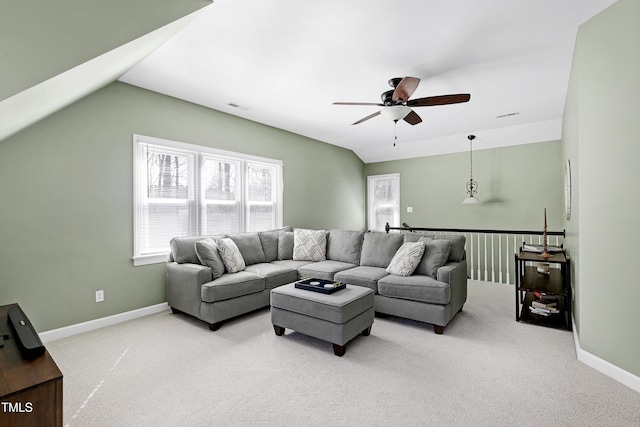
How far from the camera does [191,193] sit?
13.8ft

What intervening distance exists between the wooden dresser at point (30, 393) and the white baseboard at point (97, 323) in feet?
6.43

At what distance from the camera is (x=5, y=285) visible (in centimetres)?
276

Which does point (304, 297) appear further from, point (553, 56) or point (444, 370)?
point (553, 56)

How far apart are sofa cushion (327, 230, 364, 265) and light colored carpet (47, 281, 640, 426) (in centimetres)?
128

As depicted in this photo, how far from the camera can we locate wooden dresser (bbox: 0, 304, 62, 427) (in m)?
1.17

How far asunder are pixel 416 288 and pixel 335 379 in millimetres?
1378

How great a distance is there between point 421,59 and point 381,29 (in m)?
0.70

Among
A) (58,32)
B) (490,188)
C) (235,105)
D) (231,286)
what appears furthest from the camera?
(490,188)

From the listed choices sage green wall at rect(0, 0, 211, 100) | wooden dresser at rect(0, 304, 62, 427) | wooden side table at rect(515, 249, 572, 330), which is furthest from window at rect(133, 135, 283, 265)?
wooden side table at rect(515, 249, 572, 330)

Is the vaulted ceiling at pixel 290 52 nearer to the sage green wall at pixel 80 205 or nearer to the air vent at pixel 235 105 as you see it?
the air vent at pixel 235 105

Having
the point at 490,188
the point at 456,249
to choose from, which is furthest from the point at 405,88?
the point at 490,188

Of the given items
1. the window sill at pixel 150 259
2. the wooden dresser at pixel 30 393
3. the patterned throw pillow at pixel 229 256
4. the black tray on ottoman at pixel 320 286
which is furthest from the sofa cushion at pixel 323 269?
the wooden dresser at pixel 30 393

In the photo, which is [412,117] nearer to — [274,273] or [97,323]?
[274,273]

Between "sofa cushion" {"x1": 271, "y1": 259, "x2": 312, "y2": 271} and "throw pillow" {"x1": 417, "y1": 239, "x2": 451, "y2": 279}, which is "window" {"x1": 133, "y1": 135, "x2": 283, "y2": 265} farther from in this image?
"throw pillow" {"x1": 417, "y1": 239, "x2": 451, "y2": 279}
